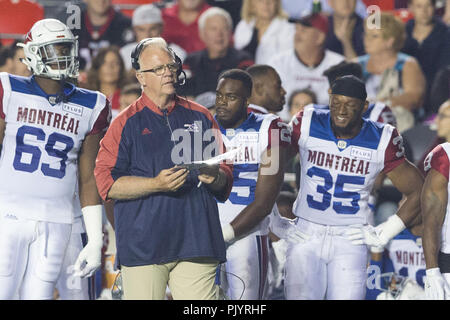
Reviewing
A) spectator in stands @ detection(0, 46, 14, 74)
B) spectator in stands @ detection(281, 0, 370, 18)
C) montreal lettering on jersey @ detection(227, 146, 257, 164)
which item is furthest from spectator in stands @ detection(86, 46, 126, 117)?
montreal lettering on jersey @ detection(227, 146, 257, 164)

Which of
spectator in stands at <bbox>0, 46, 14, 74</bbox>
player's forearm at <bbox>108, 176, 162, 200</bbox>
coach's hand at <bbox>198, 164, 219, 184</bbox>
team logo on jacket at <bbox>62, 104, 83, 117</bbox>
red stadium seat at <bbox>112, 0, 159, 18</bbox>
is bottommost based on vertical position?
player's forearm at <bbox>108, 176, 162, 200</bbox>

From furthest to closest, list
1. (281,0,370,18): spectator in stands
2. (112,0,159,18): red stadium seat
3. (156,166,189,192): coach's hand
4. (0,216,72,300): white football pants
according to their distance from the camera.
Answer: (112,0,159,18): red stadium seat, (281,0,370,18): spectator in stands, (0,216,72,300): white football pants, (156,166,189,192): coach's hand

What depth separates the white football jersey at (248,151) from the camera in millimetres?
5047

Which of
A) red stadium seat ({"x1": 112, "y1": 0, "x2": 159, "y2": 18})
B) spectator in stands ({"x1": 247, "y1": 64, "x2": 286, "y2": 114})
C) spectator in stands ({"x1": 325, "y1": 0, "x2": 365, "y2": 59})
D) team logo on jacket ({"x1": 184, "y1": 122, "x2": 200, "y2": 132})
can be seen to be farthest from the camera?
red stadium seat ({"x1": 112, "y1": 0, "x2": 159, "y2": 18})

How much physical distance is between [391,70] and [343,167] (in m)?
1.90

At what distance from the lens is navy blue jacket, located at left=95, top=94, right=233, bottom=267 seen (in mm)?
3789

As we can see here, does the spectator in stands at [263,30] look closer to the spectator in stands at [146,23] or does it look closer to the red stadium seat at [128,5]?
the spectator in stands at [146,23]

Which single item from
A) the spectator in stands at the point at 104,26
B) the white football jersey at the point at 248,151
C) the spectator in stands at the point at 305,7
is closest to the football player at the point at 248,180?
the white football jersey at the point at 248,151

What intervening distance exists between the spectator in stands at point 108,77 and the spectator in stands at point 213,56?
1.58 feet

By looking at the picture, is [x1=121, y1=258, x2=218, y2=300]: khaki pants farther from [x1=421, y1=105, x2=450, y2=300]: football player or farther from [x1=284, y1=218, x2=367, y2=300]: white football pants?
[x1=421, y1=105, x2=450, y2=300]: football player

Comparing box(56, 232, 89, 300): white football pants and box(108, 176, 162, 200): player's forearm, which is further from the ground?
box(108, 176, 162, 200): player's forearm

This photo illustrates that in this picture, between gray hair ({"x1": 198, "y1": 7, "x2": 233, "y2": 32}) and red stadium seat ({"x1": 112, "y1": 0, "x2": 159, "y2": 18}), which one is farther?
red stadium seat ({"x1": 112, "y1": 0, "x2": 159, "y2": 18})

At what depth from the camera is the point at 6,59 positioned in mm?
6809
